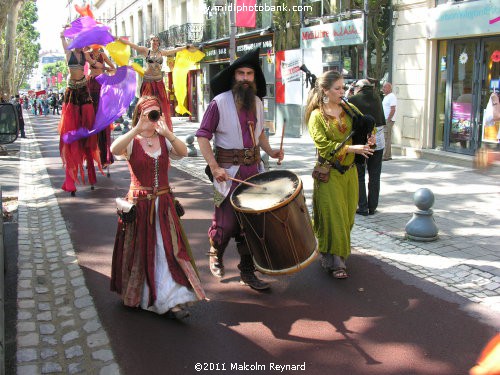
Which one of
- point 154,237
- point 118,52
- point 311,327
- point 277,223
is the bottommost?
point 311,327

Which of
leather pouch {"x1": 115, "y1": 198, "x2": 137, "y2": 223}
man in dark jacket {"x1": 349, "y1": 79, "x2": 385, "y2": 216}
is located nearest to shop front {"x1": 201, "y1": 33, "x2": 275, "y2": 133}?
man in dark jacket {"x1": 349, "y1": 79, "x2": 385, "y2": 216}

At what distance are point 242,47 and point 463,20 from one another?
12.0m

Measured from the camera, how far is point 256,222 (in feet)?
12.7

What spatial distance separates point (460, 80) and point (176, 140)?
377 inches

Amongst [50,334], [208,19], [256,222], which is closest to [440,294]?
[256,222]

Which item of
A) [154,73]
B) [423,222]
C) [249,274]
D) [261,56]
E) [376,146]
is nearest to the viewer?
[249,274]

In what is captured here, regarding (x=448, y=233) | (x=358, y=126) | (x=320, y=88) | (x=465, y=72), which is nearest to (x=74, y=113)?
(x=320, y=88)

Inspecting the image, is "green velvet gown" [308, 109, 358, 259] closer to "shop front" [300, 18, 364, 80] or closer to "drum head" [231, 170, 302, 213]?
"drum head" [231, 170, 302, 213]

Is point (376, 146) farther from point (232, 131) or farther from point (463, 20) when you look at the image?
point (463, 20)

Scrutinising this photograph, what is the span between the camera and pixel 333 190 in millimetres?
4758

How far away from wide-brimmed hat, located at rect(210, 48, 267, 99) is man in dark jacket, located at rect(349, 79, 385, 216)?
2.36 metres

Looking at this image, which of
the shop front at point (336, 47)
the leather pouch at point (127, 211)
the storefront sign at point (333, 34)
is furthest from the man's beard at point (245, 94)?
the storefront sign at point (333, 34)

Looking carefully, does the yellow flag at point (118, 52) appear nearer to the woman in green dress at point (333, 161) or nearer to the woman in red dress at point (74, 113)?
the woman in red dress at point (74, 113)

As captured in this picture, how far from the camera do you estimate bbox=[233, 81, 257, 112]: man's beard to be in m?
4.36
